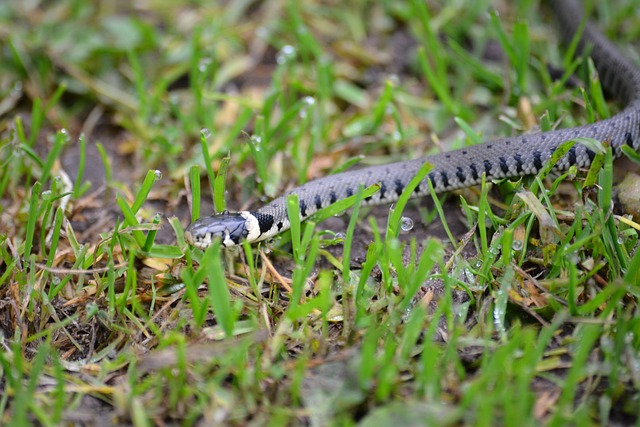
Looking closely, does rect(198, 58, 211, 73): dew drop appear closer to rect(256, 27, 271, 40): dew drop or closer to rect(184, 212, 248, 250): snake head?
rect(256, 27, 271, 40): dew drop

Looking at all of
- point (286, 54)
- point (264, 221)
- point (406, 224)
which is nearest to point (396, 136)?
point (406, 224)

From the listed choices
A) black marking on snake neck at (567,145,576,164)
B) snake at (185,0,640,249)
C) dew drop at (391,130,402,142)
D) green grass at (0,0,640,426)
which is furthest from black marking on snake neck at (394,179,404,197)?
black marking on snake neck at (567,145,576,164)

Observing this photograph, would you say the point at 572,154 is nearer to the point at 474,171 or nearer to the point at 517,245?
the point at 474,171

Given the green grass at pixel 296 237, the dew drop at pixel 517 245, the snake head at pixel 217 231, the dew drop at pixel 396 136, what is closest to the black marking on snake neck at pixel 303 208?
the green grass at pixel 296 237

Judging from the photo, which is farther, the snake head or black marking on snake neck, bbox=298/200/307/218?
black marking on snake neck, bbox=298/200/307/218

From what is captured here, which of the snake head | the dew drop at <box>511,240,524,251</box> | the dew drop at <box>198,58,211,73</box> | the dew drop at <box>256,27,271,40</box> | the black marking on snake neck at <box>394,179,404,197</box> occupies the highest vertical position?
the dew drop at <box>256,27,271,40</box>

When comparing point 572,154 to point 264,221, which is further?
point 572,154

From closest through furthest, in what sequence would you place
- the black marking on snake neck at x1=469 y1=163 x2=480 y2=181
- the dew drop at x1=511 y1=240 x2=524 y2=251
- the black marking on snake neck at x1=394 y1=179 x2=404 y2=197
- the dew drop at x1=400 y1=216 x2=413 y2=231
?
the dew drop at x1=511 y1=240 x2=524 y2=251
the dew drop at x1=400 y1=216 x2=413 y2=231
the black marking on snake neck at x1=469 y1=163 x2=480 y2=181
the black marking on snake neck at x1=394 y1=179 x2=404 y2=197

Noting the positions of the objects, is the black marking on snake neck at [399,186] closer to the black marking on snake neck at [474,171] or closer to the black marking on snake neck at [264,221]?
the black marking on snake neck at [474,171]

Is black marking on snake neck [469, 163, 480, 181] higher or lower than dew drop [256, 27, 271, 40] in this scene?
lower
